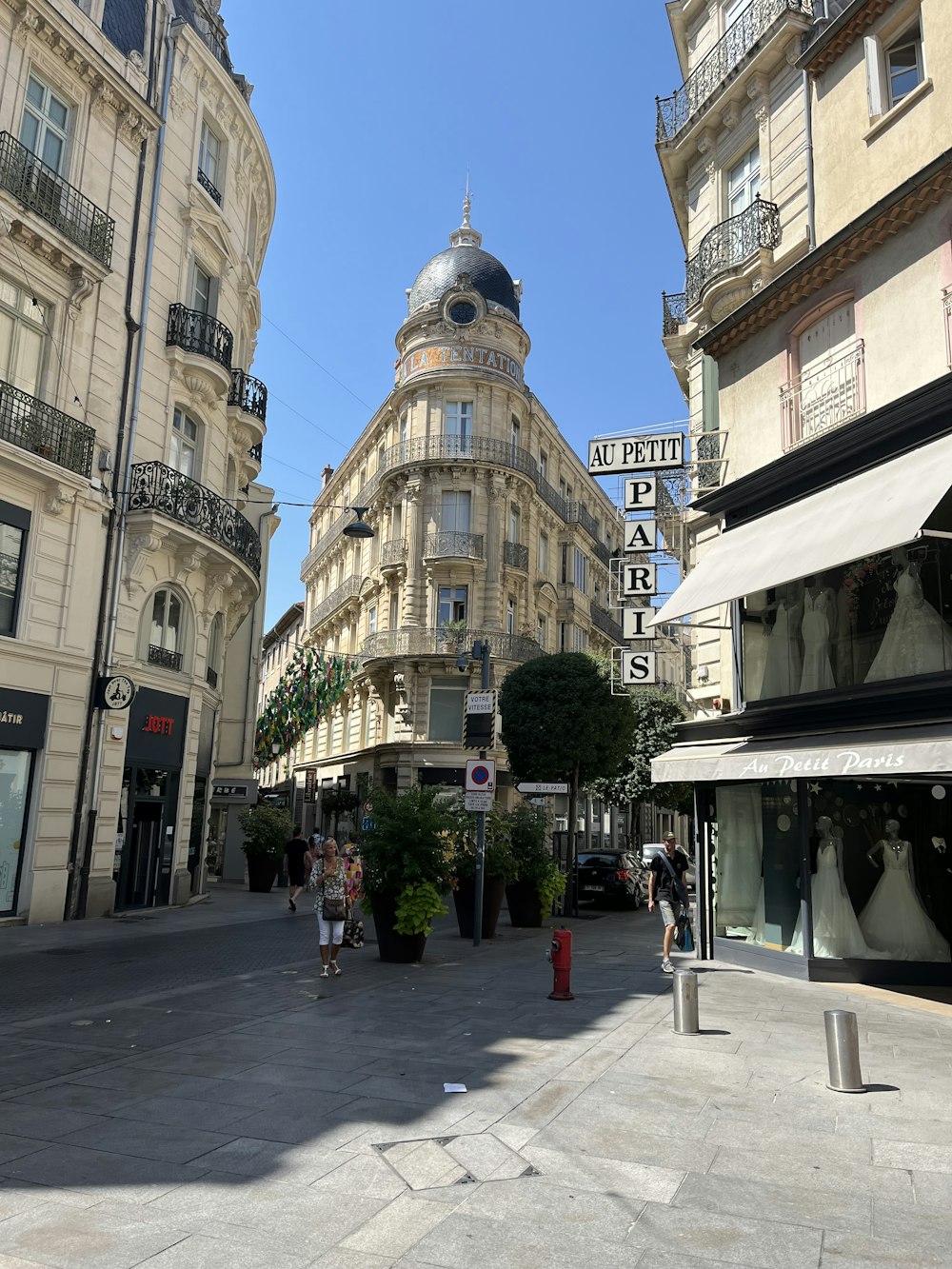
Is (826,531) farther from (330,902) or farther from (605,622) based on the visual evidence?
(605,622)

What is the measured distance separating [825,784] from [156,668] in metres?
13.4

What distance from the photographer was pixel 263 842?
27.0 metres

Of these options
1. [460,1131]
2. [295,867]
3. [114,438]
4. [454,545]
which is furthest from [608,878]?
[460,1131]

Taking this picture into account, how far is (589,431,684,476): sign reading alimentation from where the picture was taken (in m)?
17.0

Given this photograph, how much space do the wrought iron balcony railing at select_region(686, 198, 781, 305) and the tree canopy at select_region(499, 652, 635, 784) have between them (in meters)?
9.56

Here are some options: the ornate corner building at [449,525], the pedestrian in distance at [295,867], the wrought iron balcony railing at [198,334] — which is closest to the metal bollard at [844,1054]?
the pedestrian in distance at [295,867]

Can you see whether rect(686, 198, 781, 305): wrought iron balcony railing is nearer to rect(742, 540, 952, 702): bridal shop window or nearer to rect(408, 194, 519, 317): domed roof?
rect(742, 540, 952, 702): bridal shop window

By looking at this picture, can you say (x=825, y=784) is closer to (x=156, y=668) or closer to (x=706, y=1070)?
(x=706, y=1070)

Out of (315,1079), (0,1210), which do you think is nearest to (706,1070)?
(315,1079)

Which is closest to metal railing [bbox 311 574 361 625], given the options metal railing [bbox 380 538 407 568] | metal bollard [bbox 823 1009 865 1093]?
metal railing [bbox 380 538 407 568]

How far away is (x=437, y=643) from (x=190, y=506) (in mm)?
17306

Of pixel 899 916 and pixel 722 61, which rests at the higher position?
pixel 722 61

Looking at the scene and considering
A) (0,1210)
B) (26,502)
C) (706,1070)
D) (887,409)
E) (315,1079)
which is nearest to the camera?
(0,1210)

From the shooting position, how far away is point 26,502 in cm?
1648
